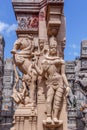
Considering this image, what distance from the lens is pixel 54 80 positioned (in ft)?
22.9

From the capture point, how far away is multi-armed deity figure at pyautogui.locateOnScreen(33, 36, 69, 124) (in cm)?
690

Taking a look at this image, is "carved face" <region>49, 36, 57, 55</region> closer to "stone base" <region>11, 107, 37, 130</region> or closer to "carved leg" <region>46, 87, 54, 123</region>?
"carved leg" <region>46, 87, 54, 123</region>

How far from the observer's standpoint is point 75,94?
29859 mm

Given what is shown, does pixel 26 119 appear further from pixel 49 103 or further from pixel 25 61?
pixel 25 61

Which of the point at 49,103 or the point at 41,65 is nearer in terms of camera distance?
the point at 49,103

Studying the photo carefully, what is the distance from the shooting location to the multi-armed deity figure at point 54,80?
6.90 m

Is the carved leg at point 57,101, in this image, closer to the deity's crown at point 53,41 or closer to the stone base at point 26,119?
the stone base at point 26,119

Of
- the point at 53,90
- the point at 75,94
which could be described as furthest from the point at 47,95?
the point at 75,94

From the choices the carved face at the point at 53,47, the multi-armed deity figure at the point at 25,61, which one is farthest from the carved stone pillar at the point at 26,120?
the carved face at the point at 53,47

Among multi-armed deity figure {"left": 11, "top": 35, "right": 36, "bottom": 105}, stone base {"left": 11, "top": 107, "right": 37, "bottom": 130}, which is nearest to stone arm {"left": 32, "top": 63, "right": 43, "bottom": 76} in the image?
multi-armed deity figure {"left": 11, "top": 35, "right": 36, "bottom": 105}

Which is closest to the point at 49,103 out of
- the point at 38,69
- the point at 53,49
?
the point at 38,69

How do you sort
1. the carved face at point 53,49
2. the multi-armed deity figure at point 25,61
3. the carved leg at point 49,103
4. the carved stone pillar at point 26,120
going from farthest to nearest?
the multi-armed deity figure at point 25,61 < the carved stone pillar at point 26,120 < the carved face at point 53,49 < the carved leg at point 49,103

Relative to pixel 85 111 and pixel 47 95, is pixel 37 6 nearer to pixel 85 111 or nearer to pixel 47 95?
pixel 47 95

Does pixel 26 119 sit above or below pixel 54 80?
below
